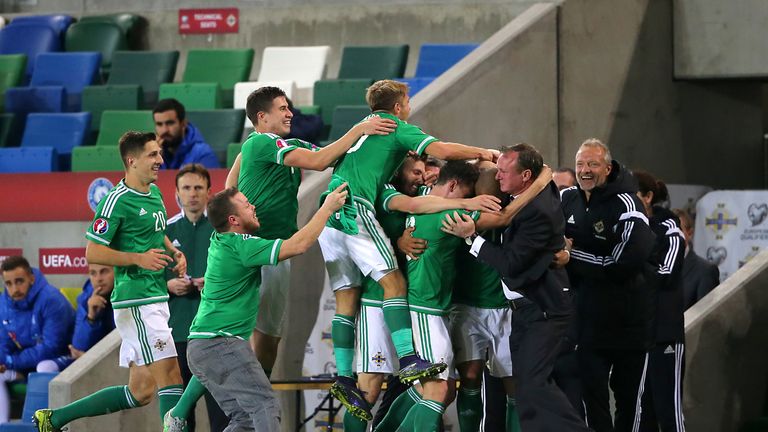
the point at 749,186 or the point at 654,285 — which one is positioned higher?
the point at 749,186

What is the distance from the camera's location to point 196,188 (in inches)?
383

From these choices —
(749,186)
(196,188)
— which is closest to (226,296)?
(196,188)

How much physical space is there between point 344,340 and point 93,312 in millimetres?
2968

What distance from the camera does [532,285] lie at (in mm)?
8266

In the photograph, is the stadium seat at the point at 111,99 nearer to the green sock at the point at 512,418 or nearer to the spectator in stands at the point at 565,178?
the spectator in stands at the point at 565,178

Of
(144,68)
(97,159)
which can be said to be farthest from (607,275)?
(144,68)

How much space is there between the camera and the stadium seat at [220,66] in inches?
595

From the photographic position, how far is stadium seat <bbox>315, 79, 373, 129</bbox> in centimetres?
1372

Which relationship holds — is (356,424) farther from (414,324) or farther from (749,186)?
(749,186)

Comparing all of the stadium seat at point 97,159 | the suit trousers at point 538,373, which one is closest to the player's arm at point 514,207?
the suit trousers at point 538,373

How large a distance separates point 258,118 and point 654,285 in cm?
285

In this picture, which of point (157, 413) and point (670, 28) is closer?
point (157, 413)

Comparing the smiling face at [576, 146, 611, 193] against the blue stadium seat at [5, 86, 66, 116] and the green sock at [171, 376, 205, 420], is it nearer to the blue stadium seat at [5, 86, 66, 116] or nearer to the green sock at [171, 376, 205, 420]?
the green sock at [171, 376, 205, 420]

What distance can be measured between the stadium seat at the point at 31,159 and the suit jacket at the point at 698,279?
19.9 ft
